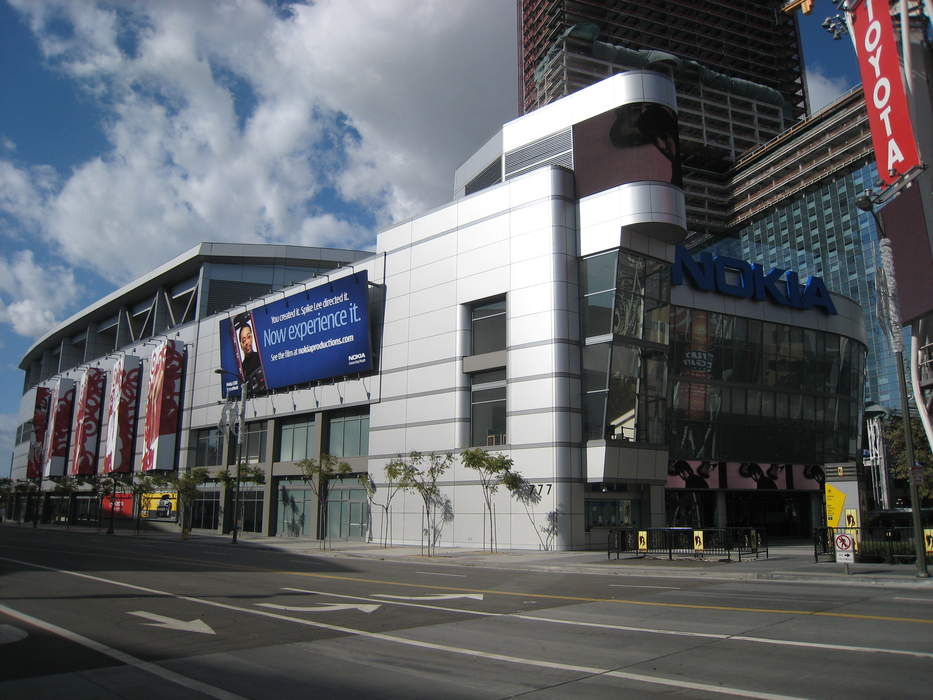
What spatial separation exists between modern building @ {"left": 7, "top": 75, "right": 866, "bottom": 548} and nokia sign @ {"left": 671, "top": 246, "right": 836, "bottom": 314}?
0.15m

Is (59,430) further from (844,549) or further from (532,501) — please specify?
(844,549)

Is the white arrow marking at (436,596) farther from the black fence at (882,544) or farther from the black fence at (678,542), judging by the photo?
the black fence at (882,544)

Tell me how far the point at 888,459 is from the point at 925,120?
1470 inches

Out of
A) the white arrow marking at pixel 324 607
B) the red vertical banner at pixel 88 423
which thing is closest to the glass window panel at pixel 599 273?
the white arrow marking at pixel 324 607

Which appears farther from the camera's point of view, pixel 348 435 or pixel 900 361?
pixel 348 435

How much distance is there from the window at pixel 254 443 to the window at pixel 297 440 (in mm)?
2484

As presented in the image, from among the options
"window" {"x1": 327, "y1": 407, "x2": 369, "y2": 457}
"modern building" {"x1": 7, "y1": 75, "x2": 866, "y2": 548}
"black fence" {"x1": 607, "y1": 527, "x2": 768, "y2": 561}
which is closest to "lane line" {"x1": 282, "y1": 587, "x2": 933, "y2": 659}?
"black fence" {"x1": 607, "y1": 527, "x2": 768, "y2": 561}

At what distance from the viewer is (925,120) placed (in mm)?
27469

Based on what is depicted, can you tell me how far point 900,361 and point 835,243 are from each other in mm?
113421

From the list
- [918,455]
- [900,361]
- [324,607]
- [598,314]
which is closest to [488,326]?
[598,314]

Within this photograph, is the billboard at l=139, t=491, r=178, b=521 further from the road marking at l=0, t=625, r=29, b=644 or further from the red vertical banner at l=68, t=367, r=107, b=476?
the road marking at l=0, t=625, r=29, b=644

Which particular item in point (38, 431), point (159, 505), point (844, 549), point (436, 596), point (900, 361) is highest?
point (38, 431)

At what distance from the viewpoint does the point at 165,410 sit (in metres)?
65.4

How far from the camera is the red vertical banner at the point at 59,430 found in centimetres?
8612
